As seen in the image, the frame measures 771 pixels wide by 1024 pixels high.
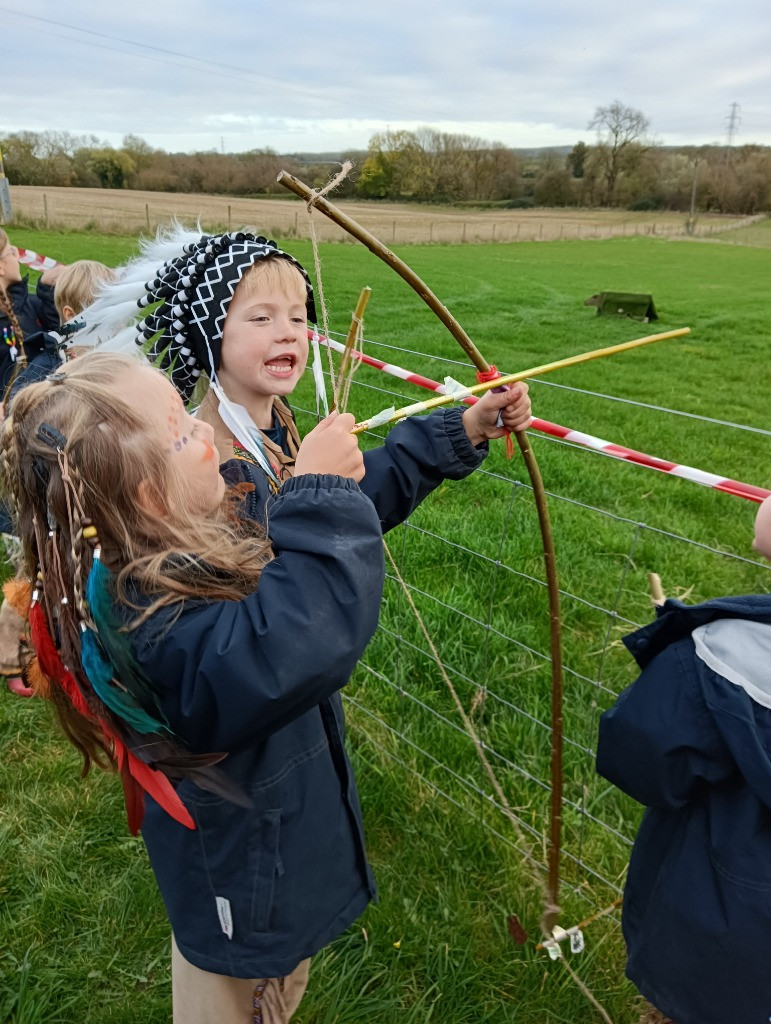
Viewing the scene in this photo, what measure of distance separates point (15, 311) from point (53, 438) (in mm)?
3494

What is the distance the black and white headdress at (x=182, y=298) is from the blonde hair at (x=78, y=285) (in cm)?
156

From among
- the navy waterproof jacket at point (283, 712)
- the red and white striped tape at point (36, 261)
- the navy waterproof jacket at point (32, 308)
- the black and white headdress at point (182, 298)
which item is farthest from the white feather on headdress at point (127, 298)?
the red and white striped tape at point (36, 261)

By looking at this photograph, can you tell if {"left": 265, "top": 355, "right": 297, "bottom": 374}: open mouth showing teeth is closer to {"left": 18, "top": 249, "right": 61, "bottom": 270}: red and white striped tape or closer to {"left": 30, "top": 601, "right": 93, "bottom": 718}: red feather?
{"left": 30, "top": 601, "right": 93, "bottom": 718}: red feather

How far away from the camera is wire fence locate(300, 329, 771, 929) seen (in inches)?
98.0

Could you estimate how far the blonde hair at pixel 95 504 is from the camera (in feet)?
3.84

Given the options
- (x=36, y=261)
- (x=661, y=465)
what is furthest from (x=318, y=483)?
(x=36, y=261)

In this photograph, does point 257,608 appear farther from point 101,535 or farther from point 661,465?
point 661,465

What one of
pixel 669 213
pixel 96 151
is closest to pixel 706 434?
pixel 96 151

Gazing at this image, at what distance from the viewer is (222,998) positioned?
1594mm

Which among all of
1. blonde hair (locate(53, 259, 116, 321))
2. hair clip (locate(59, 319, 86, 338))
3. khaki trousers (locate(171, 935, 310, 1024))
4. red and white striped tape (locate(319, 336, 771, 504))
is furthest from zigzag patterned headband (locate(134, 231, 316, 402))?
blonde hair (locate(53, 259, 116, 321))

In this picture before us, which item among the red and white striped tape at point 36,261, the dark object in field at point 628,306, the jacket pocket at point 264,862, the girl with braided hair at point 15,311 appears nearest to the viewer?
the jacket pocket at point 264,862

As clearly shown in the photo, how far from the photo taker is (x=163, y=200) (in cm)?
2670

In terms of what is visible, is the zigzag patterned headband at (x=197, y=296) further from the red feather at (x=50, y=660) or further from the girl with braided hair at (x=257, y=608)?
the red feather at (x=50, y=660)

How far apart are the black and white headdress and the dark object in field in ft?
38.8
